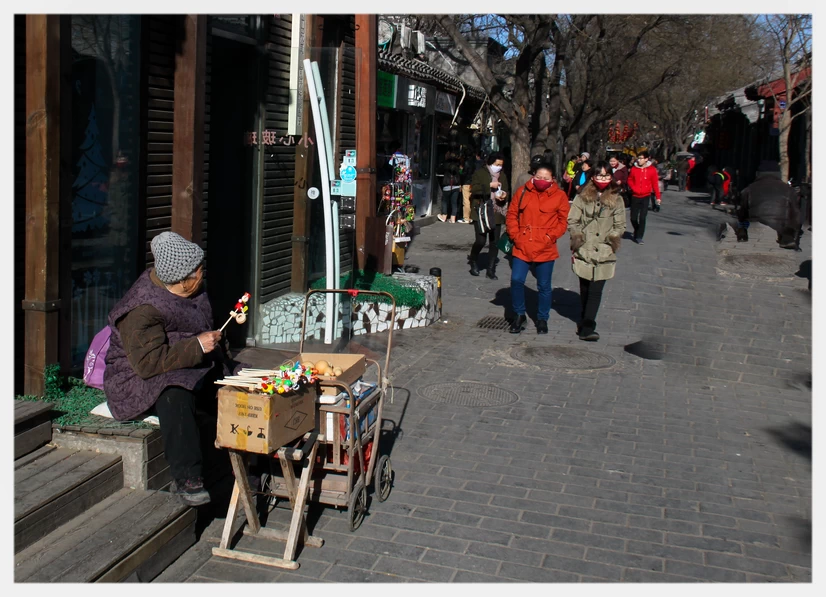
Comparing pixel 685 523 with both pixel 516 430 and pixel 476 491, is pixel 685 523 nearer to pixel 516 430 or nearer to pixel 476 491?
pixel 476 491

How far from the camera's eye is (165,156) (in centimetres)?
679

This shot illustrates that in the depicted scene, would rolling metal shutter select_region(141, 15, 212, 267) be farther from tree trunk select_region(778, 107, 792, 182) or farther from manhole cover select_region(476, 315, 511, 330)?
tree trunk select_region(778, 107, 792, 182)

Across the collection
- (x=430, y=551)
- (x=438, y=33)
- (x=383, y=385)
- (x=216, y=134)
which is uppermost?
(x=438, y=33)

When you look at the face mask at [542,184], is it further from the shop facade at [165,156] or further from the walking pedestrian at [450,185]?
the walking pedestrian at [450,185]

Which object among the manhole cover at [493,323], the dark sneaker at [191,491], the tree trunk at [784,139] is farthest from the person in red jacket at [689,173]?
the dark sneaker at [191,491]

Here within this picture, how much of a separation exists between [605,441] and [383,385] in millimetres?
1962

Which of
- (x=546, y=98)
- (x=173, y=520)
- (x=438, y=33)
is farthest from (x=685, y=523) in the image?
(x=438, y=33)

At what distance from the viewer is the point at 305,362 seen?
17.4 feet

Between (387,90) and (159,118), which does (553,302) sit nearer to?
(159,118)

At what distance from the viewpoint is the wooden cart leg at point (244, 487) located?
14.4 feet

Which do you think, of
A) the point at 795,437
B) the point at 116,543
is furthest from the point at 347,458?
the point at 795,437

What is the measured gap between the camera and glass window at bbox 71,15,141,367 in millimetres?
5914

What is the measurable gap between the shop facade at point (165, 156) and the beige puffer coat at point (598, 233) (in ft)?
7.71

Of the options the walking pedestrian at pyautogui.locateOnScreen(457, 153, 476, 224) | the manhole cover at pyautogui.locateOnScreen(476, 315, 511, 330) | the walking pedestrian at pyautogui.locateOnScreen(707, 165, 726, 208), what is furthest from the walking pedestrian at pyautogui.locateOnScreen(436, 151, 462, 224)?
the manhole cover at pyautogui.locateOnScreen(476, 315, 511, 330)
